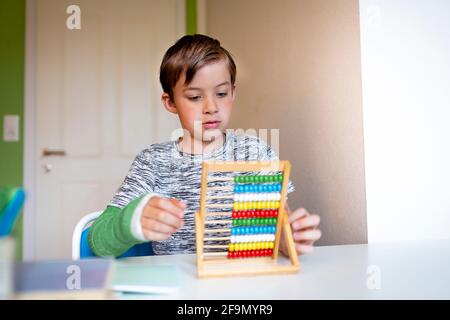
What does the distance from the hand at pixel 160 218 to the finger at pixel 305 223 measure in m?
0.24

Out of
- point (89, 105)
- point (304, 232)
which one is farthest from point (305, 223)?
point (89, 105)

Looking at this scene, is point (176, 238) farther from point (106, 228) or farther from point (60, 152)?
point (60, 152)

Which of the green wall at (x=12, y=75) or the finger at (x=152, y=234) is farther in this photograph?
the green wall at (x=12, y=75)

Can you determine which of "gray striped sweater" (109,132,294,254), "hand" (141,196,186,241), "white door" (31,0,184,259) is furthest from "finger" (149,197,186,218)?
"white door" (31,0,184,259)

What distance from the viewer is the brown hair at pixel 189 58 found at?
108cm

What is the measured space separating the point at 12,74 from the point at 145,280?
7.23 feet

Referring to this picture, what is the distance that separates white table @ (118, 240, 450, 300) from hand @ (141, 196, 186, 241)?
90 millimetres

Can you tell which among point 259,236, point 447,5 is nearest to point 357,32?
point 447,5

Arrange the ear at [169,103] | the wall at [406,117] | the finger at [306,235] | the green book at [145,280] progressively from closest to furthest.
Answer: the green book at [145,280], the finger at [306,235], the wall at [406,117], the ear at [169,103]

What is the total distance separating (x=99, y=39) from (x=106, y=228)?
197 centimetres

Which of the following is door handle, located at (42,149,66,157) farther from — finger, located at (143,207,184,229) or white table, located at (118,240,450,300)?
finger, located at (143,207,184,229)

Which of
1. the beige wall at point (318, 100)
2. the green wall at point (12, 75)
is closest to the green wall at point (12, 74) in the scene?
the green wall at point (12, 75)

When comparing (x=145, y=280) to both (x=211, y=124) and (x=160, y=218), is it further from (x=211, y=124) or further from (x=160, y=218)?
(x=211, y=124)

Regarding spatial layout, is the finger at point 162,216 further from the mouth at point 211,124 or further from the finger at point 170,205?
the mouth at point 211,124
